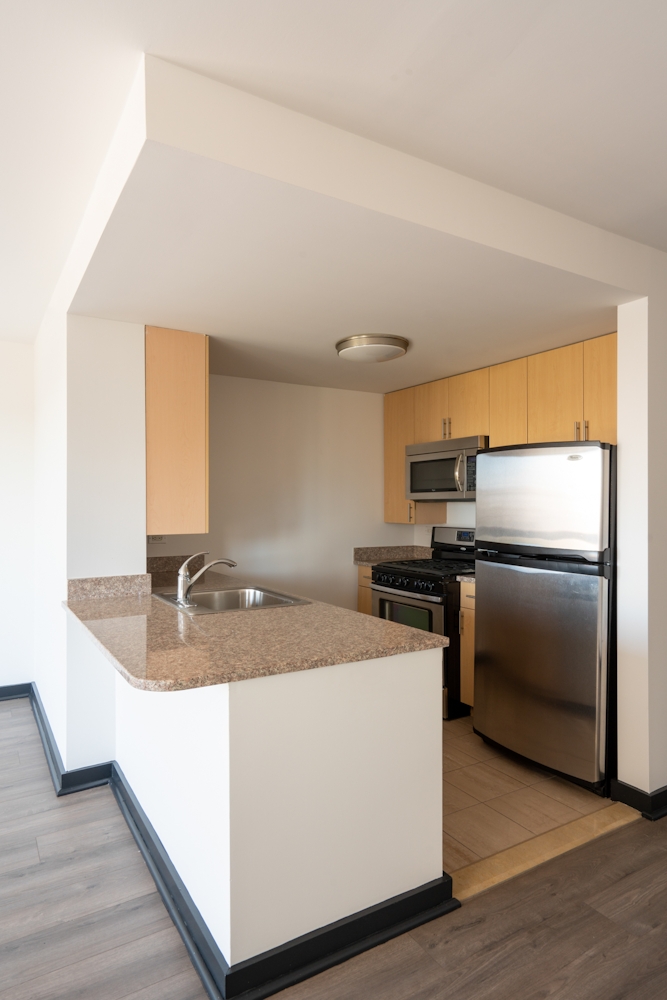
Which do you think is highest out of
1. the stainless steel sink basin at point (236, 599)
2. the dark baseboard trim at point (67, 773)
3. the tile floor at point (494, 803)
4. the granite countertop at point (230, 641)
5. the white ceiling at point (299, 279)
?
the white ceiling at point (299, 279)

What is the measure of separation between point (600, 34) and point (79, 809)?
318cm

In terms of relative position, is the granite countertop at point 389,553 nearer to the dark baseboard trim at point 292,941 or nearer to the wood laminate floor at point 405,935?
the wood laminate floor at point 405,935

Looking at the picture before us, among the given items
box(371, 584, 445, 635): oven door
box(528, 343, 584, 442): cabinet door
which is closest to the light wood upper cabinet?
box(371, 584, 445, 635): oven door

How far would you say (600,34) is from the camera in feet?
4.49

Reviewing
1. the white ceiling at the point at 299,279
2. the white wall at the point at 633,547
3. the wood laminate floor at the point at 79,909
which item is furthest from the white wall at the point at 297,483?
the white wall at the point at 633,547

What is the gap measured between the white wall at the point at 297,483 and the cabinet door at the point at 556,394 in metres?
1.56

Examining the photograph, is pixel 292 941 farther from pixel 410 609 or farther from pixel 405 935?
pixel 410 609

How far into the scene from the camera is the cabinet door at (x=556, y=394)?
3.10 metres

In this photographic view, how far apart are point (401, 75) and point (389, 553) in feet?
11.8

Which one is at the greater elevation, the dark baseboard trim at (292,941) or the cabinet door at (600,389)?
the cabinet door at (600,389)

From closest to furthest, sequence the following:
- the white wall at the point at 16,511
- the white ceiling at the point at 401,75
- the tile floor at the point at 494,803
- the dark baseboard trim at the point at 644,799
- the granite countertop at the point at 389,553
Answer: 1. the white ceiling at the point at 401,75
2. the tile floor at the point at 494,803
3. the dark baseboard trim at the point at 644,799
4. the white wall at the point at 16,511
5. the granite countertop at the point at 389,553

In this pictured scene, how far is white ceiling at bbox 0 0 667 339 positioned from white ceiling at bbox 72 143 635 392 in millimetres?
231

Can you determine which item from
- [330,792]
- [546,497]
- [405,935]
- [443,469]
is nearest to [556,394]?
[546,497]

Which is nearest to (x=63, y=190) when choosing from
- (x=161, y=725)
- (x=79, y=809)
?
(x=161, y=725)
